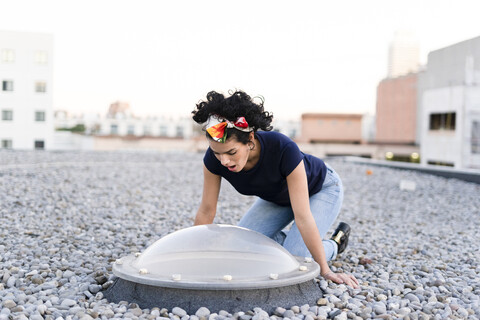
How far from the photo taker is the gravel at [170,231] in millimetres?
2830

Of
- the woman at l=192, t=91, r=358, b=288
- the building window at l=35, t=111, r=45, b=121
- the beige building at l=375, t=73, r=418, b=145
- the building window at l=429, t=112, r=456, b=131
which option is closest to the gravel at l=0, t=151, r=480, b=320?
the woman at l=192, t=91, r=358, b=288

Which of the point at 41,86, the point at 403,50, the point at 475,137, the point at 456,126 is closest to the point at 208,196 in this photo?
the point at 475,137

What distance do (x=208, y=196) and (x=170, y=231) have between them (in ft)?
6.65

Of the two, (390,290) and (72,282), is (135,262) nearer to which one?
(72,282)

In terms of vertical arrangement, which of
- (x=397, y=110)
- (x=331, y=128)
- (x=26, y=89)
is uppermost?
(x=26, y=89)

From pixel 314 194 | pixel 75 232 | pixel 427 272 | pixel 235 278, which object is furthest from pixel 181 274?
pixel 75 232

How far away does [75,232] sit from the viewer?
4.98 m

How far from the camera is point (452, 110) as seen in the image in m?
20.3

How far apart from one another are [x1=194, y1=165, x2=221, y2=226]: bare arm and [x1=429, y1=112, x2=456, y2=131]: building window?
18853 mm

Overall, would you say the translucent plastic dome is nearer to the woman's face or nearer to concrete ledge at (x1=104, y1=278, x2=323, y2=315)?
concrete ledge at (x1=104, y1=278, x2=323, y2=315)

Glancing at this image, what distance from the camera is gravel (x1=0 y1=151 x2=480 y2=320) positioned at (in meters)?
2.83

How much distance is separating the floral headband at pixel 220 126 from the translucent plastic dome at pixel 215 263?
57cm

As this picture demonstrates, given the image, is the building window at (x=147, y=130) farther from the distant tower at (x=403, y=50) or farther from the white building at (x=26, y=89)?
the distant tower at (x=403, y=50)

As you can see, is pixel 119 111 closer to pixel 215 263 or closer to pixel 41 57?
pixel 41 57
